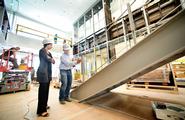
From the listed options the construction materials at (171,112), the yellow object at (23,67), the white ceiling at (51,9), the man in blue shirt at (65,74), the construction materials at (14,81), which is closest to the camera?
the construction materials at (171,112)

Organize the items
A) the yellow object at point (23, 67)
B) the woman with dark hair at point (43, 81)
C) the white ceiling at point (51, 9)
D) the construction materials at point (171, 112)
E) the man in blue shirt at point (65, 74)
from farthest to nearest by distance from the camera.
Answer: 1. the white ceiling at point (51, 9)
2. the yellow object at point (23, 67)
3. the man in blue shirt at point (65, 74)
4. the woman with dark hair at point (43, 81)
5. the construction materials at point (171, 112)

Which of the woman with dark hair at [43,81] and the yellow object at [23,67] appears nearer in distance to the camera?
the woman with dark hair at [43,81]

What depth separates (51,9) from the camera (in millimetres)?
5410

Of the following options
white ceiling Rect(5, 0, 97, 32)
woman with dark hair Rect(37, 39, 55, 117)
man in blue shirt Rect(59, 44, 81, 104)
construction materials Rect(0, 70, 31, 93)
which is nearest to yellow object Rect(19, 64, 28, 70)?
construction materials Rect(0, 70, 31, 93)

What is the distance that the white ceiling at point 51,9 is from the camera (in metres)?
4.91

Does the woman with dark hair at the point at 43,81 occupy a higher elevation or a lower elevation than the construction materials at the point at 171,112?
higher

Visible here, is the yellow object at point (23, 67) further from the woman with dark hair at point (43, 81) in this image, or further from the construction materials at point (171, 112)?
the construction materials at point (171, 112)

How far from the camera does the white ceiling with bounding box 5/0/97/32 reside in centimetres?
491

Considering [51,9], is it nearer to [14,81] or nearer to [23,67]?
Result: [23,67]

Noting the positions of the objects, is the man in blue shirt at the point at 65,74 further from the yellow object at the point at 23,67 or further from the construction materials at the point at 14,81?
the yellow object at the point at 23,67

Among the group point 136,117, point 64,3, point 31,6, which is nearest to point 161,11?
point 136,117

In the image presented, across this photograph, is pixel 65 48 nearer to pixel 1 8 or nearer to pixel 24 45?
pixel 1 8

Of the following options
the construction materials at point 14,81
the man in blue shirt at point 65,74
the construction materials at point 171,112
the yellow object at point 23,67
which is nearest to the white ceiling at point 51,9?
the yellow object at point 23,67

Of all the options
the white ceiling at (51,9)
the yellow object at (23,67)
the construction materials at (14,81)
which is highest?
the white ceiling at (51,9)
